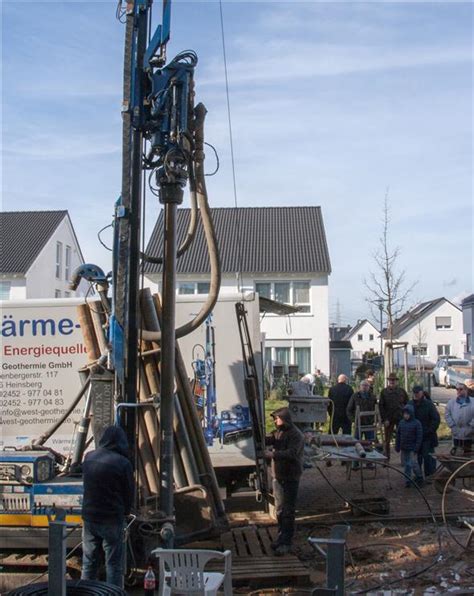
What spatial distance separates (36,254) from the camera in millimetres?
41781

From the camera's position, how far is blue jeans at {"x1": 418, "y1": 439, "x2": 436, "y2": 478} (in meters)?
13.8

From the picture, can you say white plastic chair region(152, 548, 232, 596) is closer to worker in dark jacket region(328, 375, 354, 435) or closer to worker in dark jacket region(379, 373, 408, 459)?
worker in dark jacket region(379, 373, 408, 459)

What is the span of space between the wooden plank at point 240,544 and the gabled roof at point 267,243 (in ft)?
86.7

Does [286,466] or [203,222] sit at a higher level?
[203,222]

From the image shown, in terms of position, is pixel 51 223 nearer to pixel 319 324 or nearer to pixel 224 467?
pixel 319 324

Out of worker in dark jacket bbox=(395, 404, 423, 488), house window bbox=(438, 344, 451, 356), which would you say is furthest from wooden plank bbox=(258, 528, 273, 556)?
house window bbox=(438, 344, 451, 356)

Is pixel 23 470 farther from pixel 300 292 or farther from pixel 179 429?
pixel 300 292

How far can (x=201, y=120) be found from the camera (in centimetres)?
806

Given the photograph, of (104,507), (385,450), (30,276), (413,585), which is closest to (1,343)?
(104,507)

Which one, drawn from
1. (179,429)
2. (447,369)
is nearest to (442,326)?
(447,369)

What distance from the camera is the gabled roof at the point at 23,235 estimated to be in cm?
4097

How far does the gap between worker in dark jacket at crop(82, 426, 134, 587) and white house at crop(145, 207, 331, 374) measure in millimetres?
27109

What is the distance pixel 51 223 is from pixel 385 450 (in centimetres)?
3331

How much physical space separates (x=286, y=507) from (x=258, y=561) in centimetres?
83
